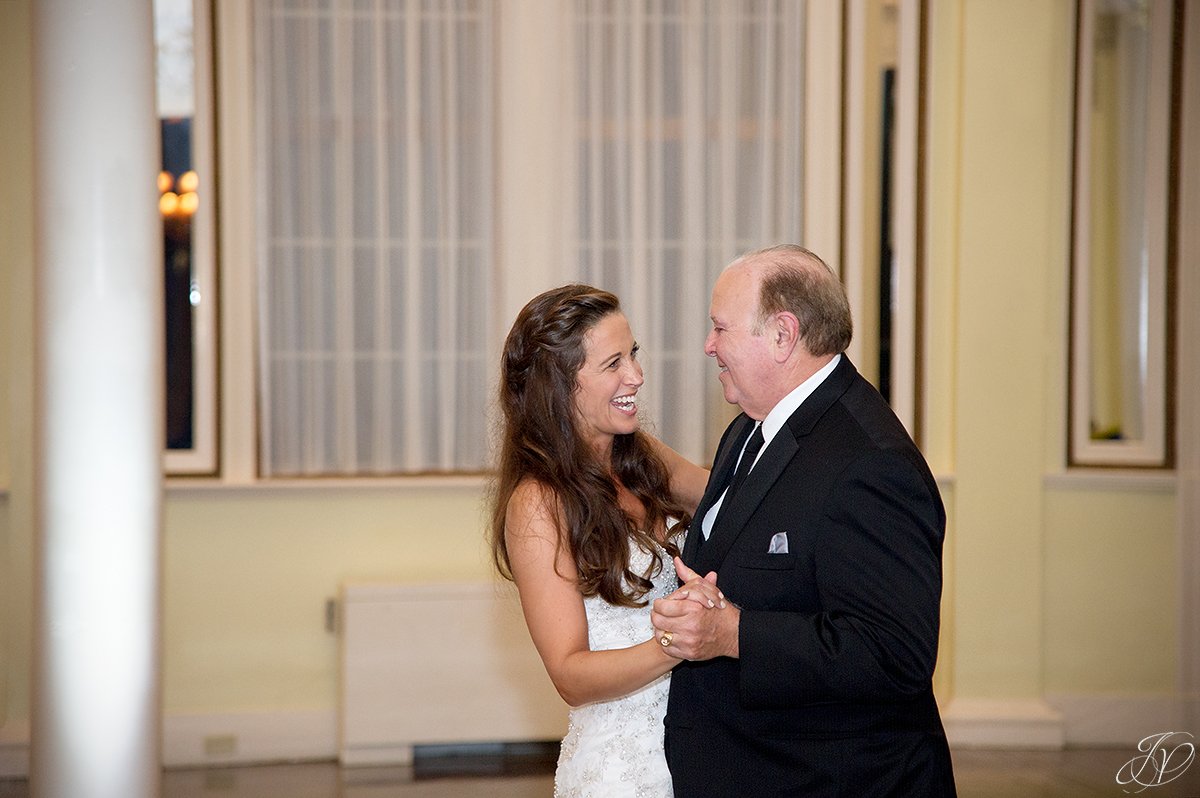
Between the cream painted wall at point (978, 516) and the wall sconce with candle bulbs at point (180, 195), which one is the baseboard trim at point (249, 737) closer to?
the cream painted wall at point (978, 516)

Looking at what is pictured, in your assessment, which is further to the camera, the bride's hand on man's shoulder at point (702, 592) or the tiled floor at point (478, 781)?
the tiled floor at point (478, 781)

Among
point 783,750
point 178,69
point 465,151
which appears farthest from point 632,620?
point 178,69

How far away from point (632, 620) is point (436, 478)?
8.81 ft

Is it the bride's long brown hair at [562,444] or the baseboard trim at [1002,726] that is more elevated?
the bride's long brown hair at [562,444]

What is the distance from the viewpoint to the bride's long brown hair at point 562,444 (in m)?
2.48

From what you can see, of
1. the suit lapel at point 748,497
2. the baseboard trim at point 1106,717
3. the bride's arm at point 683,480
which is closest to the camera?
the suit lapel at point 748,497

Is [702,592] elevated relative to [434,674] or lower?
elevated

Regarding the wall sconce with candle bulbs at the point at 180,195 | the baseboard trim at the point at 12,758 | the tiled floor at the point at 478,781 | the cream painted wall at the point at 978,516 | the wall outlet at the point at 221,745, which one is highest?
the wall sconce with candle bulbs at the point at 180,195

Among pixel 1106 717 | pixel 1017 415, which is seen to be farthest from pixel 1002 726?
pixel 1017 415

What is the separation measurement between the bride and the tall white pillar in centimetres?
79

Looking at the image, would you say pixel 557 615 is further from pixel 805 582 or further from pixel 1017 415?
pixel 1017 415

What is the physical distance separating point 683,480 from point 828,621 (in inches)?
36.6

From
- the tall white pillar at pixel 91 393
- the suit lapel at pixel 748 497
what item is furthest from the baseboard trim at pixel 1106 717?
the tall white pillar at pixel 91 393

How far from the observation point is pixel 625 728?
2586 millimetres
